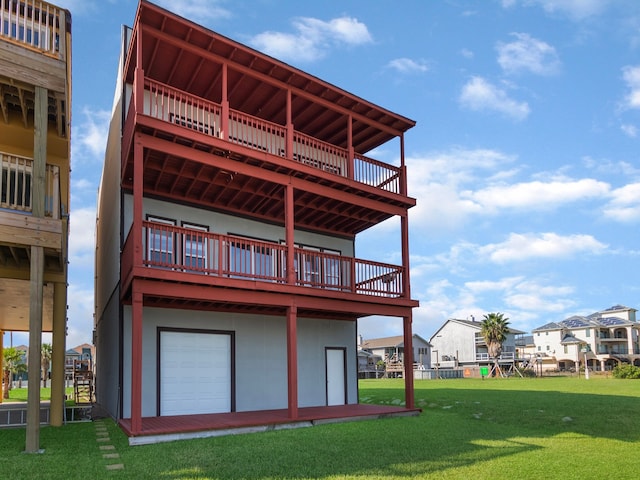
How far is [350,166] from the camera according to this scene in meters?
16.4

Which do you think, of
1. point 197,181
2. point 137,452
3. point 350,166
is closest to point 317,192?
point 350,166

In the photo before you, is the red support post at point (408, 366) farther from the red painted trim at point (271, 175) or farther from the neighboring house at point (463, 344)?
the neighboring house at point (463, 344)

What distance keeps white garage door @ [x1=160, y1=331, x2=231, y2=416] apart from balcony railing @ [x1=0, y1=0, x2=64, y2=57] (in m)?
7.65

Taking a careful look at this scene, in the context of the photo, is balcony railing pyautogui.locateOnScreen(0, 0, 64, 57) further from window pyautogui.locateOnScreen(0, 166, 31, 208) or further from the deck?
the deck

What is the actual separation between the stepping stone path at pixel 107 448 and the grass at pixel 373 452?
10 centimetres

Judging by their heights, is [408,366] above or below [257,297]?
below

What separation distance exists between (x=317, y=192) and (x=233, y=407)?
21.9 feet

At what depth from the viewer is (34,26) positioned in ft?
36.8

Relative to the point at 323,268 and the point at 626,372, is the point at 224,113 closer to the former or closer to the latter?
the point at 323,268

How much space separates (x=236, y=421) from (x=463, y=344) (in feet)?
222

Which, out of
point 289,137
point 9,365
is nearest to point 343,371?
point 289,137

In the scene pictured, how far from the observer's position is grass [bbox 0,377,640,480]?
8.36 metres

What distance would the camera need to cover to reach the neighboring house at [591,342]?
247 feet

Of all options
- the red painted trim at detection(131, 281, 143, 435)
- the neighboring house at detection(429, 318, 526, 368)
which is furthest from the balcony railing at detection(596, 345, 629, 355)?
the red painted trim at detection(131, 281, 143, 435)
